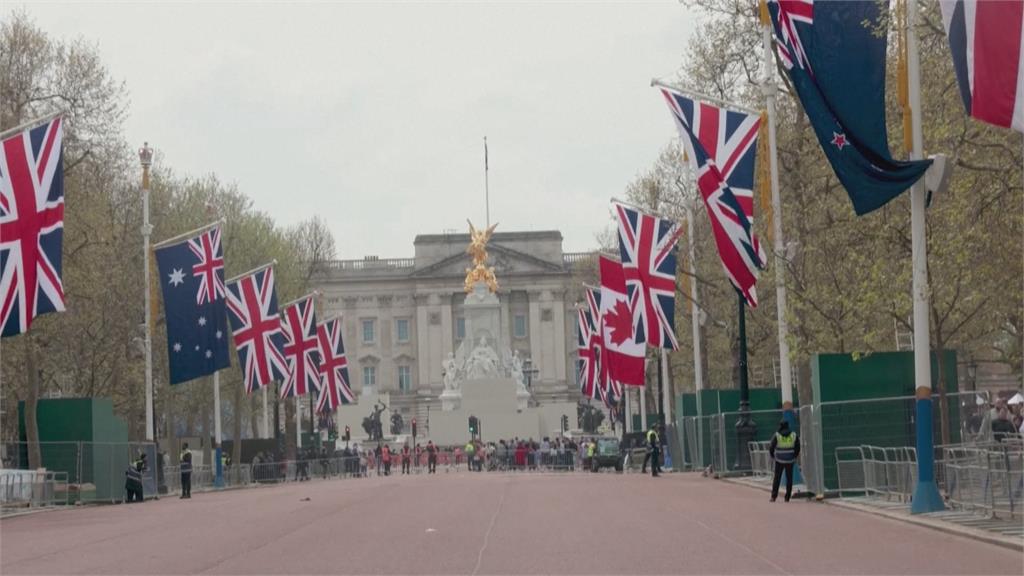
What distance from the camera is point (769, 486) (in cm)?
3725

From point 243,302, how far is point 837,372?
24.8 metres

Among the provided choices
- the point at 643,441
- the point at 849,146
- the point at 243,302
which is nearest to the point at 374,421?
the point at 643,441

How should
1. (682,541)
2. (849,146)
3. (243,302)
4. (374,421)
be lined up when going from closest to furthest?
(682,541), (849,146), (243,302), (374,421)

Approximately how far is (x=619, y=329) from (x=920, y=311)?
71.1ft

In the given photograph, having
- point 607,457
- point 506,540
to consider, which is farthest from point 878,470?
point 607,457

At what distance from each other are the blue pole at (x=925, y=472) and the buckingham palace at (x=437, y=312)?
137 meters

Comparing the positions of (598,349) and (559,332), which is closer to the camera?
(598,349)

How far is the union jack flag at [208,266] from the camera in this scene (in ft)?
148

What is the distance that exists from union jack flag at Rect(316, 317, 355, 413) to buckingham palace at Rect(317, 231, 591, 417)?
97.0 metres

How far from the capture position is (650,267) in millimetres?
42344

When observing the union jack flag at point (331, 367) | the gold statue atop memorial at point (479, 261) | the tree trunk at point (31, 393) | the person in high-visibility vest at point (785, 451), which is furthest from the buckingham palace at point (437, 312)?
the person in high-visibility vest at point (785, 451)

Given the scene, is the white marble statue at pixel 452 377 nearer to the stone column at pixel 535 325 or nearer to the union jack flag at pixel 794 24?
the stone column at pixel 535 325

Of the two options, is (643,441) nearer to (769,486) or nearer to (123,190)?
(123,190)

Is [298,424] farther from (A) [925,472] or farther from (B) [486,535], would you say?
(B) [486,535]
